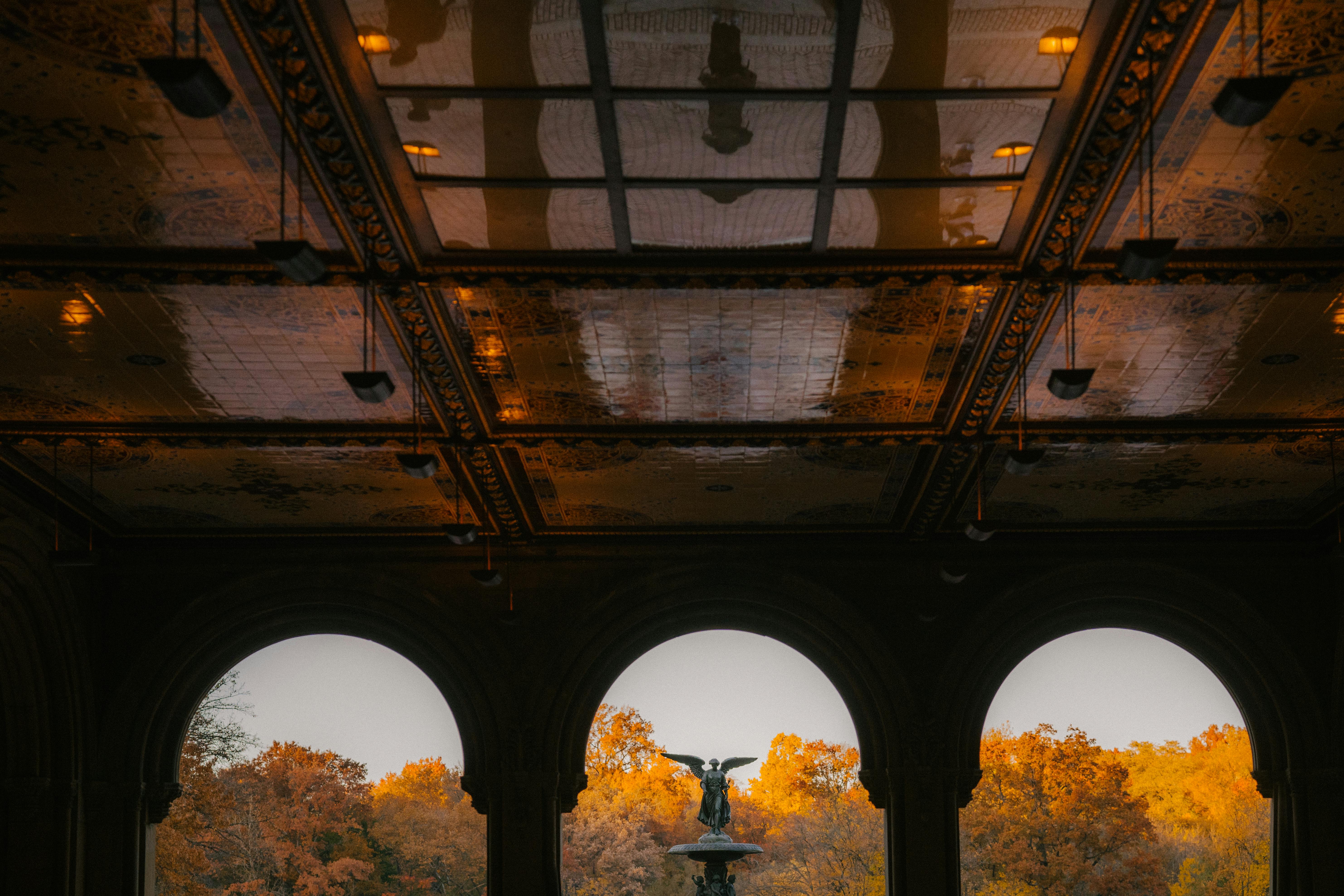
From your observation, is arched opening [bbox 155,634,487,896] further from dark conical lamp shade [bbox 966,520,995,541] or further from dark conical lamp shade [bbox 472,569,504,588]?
dark conical lamp shade [bbox 966,520,995,541]

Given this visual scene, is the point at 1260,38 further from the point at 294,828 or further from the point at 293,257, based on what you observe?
the point at 294,828

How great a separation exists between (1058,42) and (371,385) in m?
4.58

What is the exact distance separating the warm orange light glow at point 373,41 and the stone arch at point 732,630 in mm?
11050

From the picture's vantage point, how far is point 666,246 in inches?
363

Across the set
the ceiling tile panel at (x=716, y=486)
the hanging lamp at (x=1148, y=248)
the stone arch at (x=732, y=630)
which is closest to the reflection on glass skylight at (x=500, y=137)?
the hanging lamp at (x=1148, y=248)

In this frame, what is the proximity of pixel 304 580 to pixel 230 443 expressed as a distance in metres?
4.77

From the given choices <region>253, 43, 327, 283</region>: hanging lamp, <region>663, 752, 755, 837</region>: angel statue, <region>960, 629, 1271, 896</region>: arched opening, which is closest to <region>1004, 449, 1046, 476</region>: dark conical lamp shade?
<region>253, 43, 327, 283</region>: hanging lamp

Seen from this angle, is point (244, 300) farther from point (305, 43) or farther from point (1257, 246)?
point (1257, 246)

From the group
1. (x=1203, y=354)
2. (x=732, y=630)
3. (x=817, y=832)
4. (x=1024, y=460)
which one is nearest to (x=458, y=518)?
(x=732, y=630)

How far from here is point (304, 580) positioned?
17.5 metres

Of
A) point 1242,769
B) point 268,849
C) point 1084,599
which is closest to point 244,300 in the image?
point 1084,599

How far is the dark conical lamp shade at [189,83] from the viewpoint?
211 inches

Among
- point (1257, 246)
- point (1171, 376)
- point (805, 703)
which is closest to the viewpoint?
point (1257, 246)

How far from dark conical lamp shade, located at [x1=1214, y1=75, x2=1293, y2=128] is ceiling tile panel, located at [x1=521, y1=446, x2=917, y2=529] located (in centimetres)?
797
